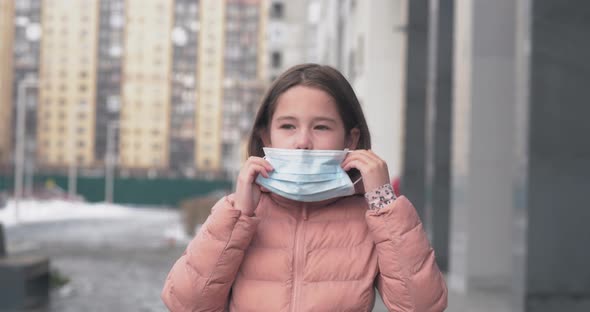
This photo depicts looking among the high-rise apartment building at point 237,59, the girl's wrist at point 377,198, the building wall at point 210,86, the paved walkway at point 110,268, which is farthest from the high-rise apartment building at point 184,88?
the girl's wrist at point 377,198

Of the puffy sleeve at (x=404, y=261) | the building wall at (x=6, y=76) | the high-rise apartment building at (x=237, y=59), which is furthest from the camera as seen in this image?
the high-rise apartment building at (x=237, y=59)

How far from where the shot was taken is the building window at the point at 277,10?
53.6 m

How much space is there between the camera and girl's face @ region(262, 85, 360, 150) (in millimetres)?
2178

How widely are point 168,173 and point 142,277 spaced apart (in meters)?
72.9

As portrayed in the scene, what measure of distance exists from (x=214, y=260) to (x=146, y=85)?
8394 cm

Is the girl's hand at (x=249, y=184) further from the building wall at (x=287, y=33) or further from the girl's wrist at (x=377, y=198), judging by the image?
the building wall at (x=287, y=33)

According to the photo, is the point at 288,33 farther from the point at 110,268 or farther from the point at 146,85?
the point at 110,268

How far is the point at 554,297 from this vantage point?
7363 mm

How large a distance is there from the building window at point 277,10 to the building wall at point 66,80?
37.1m

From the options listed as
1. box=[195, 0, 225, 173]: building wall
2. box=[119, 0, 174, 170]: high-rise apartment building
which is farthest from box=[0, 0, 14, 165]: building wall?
box=[195, 0, 225, 173]: building wall

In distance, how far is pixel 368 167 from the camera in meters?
2.11

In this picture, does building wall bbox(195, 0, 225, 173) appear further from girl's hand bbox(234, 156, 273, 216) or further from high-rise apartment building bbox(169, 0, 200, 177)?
girl's hand bbox(234, 156, 273, 216)

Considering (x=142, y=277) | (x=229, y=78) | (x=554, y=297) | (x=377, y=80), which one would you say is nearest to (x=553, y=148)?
(x=554, y=297)

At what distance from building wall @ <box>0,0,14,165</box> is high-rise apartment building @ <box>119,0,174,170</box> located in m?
12.4
